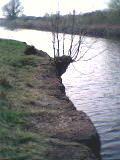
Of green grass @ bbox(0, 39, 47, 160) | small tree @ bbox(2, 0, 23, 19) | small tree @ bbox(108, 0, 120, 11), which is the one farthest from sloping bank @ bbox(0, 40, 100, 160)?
small tree @ bbox(2, 0, 23, 19)

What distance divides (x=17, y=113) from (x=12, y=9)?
116695 mm

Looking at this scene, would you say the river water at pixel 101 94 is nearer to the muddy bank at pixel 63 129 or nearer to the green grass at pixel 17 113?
the muddy bank at pixel 63 129

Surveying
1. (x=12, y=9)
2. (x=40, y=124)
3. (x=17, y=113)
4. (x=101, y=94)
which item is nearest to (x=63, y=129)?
(x=40, y=124)

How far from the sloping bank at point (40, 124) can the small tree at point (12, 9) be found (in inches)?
4335

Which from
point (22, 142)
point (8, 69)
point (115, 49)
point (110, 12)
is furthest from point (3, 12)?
point (22, 142)

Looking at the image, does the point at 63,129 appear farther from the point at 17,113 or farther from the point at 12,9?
the point at 12,9

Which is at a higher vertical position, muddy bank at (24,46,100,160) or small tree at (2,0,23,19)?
small tree at (2,0,23,19)

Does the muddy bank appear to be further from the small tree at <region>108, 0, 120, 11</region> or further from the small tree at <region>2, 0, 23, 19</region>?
the small tree at <region>2, 0, 23, 19</region>

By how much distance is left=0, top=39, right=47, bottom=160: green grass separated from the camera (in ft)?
23.0

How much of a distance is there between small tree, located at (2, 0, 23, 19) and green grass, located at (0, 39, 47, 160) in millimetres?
107069

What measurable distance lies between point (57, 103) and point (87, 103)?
378 cm

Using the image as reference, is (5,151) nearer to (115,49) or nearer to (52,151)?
(52,151)

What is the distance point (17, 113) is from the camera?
912cm

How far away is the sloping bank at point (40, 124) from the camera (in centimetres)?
721
